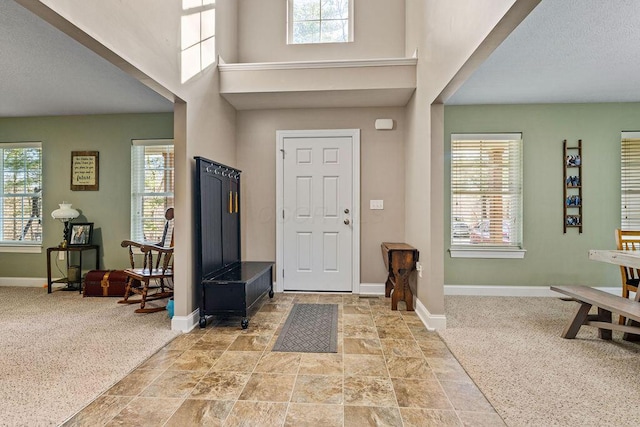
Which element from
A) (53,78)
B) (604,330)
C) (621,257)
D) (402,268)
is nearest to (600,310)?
(604,330)

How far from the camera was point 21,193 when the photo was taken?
15.4 ft

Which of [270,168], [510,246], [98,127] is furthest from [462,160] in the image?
[98,127]

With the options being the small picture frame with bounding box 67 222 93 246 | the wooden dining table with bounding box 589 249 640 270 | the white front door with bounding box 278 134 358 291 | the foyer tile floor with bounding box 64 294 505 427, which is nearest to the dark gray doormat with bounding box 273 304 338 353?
the foyer tile floor with bounding box 64 294 505 427

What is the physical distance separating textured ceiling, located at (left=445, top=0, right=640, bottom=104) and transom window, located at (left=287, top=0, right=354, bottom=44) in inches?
68.6

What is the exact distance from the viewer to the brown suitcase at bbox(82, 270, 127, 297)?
4012mm

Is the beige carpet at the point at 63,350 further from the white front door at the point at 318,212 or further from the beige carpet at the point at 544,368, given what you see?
the beige carpet at the point at 544,368

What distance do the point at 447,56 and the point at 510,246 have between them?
274 centimetres

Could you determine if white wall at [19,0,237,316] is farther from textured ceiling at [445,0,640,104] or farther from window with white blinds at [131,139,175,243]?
textured ceiling at [445,0,640,104]

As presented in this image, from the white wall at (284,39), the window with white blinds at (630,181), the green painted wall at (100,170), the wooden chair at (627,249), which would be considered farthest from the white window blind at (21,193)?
the window with white blinds at (630,181)

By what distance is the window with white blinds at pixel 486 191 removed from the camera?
4.14m

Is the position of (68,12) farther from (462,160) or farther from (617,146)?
(617,146)

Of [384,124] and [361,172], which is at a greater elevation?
[384,124]

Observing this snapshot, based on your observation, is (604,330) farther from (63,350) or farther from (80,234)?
(80,234)

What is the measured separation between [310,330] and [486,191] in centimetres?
288
